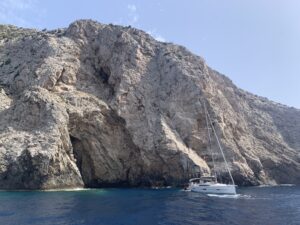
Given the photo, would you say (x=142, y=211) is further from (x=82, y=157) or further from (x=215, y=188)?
(x=82, y=157)

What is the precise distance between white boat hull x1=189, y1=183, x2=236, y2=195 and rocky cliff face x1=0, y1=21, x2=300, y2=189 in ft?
24.6

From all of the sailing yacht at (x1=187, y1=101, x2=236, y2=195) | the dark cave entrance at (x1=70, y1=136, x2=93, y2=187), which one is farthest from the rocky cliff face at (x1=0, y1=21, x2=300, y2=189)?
the sailing yacht at (x1=187, y1=101, x2=236, y2=195)

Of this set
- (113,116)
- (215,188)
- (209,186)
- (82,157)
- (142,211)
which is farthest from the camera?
(113,116)

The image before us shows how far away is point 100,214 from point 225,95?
66.1m

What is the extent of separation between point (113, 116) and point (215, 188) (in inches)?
937

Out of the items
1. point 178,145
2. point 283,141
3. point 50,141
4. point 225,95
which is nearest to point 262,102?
point 283,141

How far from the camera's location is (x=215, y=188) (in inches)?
2414

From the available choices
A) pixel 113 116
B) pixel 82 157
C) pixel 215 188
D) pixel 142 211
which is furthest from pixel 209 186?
pixel 142 211

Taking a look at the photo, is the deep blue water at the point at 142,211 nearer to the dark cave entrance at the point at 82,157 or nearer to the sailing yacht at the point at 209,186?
the sailing yacht at the point at 209,186

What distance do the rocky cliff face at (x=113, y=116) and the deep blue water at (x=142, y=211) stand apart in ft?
44.4

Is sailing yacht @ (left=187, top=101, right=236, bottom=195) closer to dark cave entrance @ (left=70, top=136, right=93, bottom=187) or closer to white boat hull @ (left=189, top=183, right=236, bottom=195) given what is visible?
white boat hull @ (left=189, top=183, right=236, bottom=195)

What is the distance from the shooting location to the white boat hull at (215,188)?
194 feet

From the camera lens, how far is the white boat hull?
5900 centimetres

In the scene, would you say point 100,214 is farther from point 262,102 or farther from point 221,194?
point 262,102
